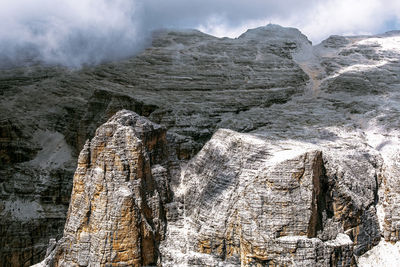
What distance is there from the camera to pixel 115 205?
1762 cm

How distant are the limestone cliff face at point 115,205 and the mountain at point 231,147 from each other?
158 mm

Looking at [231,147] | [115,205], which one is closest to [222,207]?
[231,147]

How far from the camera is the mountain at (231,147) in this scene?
16.8 metres

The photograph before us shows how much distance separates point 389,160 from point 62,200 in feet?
79.6

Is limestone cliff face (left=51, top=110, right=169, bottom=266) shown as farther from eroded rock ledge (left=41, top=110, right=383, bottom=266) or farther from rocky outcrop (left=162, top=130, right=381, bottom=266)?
rocky outcrop (left=162, top=130, right=381, bottom=266)

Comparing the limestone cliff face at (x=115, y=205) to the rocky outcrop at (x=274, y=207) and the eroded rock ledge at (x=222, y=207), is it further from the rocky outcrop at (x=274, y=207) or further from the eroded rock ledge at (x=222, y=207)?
the rocky outcrop at (x=274, y=207)

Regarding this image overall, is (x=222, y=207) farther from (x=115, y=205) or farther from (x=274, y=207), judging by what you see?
(x=115, y=205)

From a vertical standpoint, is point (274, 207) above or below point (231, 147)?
below

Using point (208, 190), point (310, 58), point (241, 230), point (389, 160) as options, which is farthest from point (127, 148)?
point (310, 58)

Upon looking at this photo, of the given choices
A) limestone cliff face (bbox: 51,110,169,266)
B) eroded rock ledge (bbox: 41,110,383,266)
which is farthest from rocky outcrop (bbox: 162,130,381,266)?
limestone cliff face (bbox: 51,110,169,266)

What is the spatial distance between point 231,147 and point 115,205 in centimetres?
690

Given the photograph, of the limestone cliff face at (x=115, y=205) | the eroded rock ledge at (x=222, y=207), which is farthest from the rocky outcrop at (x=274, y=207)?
the limestone cliff face at (x=115, y=205)

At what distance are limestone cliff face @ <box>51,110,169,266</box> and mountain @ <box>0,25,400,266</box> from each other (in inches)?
6.2

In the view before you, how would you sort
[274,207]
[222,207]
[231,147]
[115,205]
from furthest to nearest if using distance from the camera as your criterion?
[231,147], [222,207], [115,205], [274,207]
